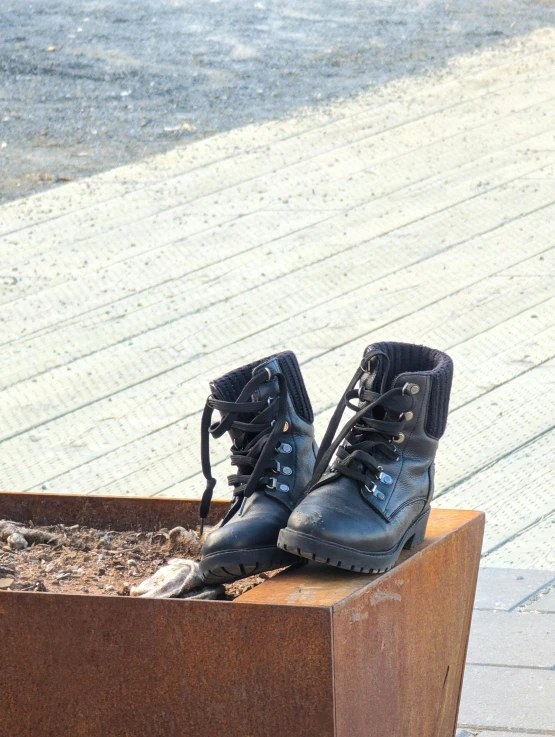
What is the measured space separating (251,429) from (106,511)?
10.1 inches

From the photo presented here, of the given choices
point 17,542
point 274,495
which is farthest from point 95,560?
point 274,495

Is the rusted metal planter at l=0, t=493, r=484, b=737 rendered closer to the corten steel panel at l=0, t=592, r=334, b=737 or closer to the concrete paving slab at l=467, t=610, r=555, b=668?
the corten steel panel at l=0, t=592, r=334, b=737

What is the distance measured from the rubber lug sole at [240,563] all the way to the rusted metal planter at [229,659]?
2 cm

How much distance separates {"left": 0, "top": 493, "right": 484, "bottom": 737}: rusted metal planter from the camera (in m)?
1.04

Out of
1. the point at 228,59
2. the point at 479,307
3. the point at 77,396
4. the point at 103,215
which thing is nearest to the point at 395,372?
the point at 77,396

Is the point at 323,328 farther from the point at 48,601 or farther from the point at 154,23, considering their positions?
the point at 154,23

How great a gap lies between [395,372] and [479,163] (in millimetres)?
2828

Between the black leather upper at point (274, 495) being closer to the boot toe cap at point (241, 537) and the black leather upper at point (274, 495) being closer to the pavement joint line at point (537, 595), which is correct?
the boot toe cap at point (241, 537)

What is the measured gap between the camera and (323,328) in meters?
2.93

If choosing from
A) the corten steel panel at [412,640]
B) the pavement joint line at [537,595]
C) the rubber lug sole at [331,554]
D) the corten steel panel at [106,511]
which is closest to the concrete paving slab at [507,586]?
the pavement joint line at [537,595]

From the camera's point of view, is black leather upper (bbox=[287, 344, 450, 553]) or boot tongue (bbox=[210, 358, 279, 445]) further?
boot tongue (bbox=[210, 358, 279, 445])

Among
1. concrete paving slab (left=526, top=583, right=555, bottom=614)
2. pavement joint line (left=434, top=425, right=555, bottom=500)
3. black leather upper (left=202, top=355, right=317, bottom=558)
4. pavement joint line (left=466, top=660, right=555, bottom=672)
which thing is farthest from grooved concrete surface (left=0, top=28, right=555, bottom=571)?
black leather upper (left=202, top=355, right=317, bottom=558)

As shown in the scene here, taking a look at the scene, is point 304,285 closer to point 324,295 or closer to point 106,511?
point 324,295

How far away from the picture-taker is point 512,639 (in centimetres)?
164
